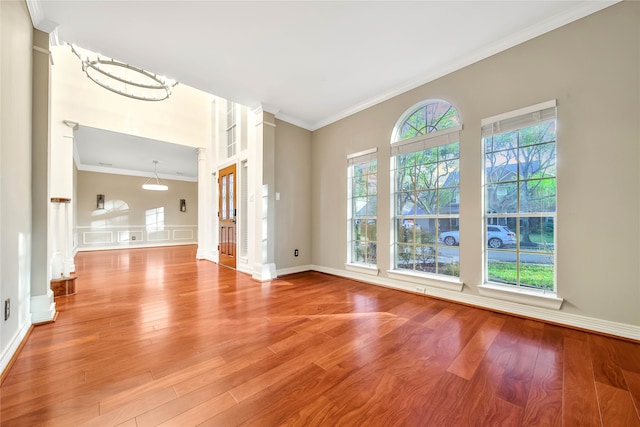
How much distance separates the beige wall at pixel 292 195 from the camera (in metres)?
4.30

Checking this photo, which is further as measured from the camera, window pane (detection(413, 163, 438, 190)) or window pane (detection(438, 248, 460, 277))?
window pane (detection(413, 163, 438, 190))

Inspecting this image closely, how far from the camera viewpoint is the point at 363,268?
12.5 ft

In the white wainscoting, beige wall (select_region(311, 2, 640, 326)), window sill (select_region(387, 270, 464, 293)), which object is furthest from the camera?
the white wainscoting

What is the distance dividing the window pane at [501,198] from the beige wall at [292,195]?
9.53ft

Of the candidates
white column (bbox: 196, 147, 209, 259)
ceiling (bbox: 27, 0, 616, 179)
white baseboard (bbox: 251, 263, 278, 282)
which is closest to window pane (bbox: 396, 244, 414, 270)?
white baseboard (bbox: 251, 263, 278, 282)

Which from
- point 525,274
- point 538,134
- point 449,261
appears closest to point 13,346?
point 449,261

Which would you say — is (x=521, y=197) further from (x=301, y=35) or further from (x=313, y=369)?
(x=301, y=35)

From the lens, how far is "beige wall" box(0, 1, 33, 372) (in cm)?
157

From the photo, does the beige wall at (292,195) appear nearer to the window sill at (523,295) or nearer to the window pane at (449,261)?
the window pane at (449,261)

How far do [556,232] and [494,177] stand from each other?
753 millimetres

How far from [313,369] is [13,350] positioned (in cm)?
205

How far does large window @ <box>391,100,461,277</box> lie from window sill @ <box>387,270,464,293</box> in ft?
0.33

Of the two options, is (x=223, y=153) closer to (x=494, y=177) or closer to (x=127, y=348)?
(x=127, y=348)

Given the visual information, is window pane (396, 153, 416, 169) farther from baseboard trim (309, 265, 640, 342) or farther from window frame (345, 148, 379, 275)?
baseboard trim (309, 265, 640, 342)
